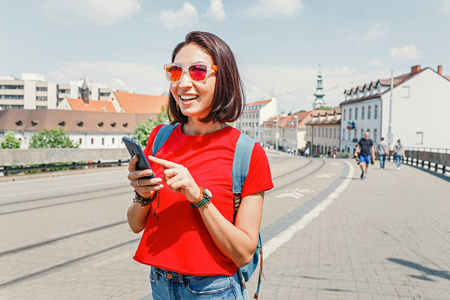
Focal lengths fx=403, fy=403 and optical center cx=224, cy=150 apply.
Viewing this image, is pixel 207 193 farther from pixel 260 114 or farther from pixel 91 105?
pixel 260 114

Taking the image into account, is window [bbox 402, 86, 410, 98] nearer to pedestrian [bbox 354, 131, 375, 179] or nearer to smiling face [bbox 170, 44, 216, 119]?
pedestrian [bbox 354, 131, 375, 179]

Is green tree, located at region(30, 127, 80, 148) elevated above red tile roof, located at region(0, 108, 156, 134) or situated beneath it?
situated beneath

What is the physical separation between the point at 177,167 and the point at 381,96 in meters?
49.2

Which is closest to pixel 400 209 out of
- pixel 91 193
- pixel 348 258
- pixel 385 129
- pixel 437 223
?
pixel 437 223

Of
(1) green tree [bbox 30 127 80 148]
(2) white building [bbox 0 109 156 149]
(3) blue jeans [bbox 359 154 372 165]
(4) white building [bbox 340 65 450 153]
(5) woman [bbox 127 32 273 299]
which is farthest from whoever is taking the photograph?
(2) white building [bbox 0 109 156 149]

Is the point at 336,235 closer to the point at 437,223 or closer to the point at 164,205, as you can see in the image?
the point at 437,223

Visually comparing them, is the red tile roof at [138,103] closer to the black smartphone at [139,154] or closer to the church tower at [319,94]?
the church tower at [319,94]

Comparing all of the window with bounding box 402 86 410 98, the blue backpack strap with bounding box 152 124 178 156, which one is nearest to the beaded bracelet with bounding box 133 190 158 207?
the blue backpack strap with bounding box 152 124 178 156

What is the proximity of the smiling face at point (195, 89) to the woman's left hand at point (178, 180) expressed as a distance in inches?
13.5

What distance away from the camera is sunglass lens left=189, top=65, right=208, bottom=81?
5.68 ft

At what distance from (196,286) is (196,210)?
31 cm

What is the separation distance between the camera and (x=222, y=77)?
69.5 inches

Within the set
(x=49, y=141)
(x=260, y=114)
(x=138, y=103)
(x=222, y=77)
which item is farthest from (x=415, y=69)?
(x=138, y=103)

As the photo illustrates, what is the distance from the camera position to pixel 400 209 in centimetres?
993
